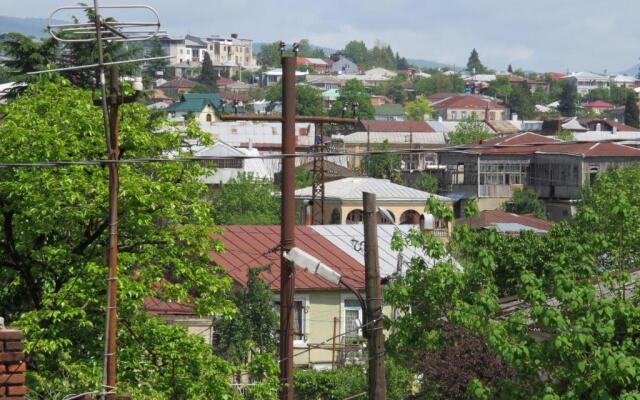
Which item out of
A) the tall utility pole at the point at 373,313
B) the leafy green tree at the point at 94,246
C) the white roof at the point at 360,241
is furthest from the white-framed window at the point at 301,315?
the tall utility pole at the point at 373,313

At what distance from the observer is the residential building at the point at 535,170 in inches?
3120

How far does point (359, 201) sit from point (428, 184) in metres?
23.8

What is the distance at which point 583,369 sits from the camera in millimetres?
12844

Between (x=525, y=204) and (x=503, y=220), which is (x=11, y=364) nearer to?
(x=503, y=220)

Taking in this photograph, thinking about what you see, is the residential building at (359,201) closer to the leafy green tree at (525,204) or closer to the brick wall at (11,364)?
the leafy green tree at (525,204)

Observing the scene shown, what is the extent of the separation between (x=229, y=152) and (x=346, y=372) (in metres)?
51.9

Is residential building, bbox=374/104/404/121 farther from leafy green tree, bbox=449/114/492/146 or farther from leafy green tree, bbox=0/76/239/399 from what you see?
leafy green tree, bbox=0/76/239/399

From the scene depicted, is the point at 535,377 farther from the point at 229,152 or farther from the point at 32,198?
the point at 229,152

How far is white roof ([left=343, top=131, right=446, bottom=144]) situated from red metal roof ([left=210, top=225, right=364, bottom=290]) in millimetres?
87742

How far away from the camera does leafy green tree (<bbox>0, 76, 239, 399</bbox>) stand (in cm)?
1900

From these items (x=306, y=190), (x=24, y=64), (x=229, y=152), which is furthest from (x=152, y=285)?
(x=229, y=152)

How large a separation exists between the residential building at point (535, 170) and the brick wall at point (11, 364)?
226 feet

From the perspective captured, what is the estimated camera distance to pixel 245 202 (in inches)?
2537

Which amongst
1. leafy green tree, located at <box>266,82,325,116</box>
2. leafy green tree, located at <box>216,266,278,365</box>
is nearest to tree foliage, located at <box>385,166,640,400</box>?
leafy green tree, located at <box>216,266,278,365</box>
